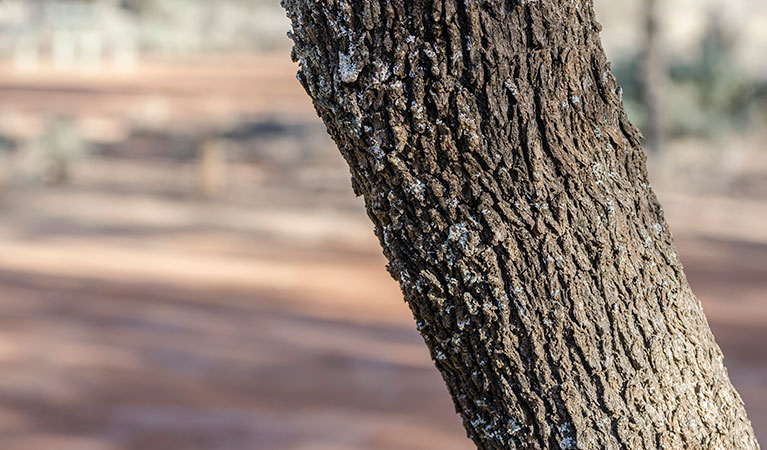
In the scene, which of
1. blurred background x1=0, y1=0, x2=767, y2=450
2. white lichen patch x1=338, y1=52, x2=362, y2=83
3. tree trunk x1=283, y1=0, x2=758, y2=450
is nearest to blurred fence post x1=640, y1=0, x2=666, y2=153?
blurred background x1=0, y1=0, x2=767, y2=450

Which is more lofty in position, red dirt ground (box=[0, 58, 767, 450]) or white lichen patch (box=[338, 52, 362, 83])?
red dirt ground (box=[0, 58, 767, 450])

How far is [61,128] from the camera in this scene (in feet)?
51.3

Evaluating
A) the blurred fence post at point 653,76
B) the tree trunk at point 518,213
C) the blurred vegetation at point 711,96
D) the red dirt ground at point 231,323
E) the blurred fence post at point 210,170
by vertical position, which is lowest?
the tree trunk at point 518,213

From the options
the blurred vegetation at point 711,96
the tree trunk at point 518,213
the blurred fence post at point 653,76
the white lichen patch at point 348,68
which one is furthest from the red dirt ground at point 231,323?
the white lichen patch at point 348,68

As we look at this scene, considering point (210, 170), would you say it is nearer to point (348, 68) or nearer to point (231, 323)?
point (231, 323)

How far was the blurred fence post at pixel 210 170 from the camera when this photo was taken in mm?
13914

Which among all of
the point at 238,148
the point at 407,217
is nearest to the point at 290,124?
the point at 238,148

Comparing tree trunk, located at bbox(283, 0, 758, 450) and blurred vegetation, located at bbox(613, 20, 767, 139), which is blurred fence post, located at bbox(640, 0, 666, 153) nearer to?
blurred vegetation, located at bbox(613, 20, 767, 139)

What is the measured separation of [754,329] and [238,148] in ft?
39.4

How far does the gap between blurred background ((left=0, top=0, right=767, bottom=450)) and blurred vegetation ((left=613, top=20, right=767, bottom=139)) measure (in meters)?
0.04

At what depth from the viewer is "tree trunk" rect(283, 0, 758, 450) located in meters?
1.34

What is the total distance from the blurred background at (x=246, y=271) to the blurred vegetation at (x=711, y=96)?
0.14ft

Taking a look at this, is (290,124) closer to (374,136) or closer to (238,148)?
(238,148)

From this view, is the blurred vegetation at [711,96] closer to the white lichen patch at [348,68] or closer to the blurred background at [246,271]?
the blurred background at [246,271]
